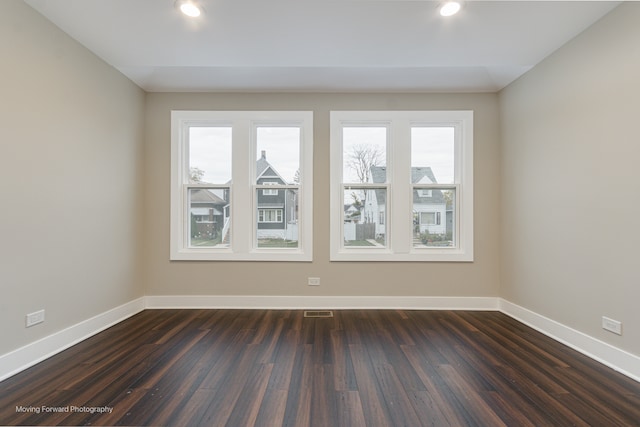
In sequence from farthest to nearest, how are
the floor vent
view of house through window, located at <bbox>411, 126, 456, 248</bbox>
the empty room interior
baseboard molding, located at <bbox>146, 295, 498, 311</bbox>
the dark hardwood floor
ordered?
1. view of house through window, located at <bbox>411, 126, 456, 248</bbox>
2. baseboard molding, located at <bbox>146, 295, 498, 311</bbox>
3. the floor vent
4. the empty room interior
5. the dark hardwood floor

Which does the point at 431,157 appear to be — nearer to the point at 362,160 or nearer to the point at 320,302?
the point at 362,160

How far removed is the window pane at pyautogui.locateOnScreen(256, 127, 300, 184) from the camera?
3717 millimetres

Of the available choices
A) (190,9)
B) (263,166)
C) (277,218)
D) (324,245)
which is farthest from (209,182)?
(190,9)

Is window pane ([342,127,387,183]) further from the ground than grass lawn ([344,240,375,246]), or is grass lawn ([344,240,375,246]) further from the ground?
window pane ([342,127,387,183])

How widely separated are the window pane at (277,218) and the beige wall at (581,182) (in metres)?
2.69

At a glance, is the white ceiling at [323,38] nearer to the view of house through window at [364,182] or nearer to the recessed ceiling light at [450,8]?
the recessed ceiling light at [450,8]

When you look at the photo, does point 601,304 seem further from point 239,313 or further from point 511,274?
point 239,313

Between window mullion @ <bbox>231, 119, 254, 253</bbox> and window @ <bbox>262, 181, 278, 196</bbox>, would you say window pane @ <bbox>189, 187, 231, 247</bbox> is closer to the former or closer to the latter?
window mullion @ <bbox>231, 119, 254, 253</bbox>

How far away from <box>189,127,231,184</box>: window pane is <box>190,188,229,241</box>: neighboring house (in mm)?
187

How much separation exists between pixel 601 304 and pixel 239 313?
352 centimetres

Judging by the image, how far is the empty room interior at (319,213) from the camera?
1975 mm

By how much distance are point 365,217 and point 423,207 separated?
2.57ft

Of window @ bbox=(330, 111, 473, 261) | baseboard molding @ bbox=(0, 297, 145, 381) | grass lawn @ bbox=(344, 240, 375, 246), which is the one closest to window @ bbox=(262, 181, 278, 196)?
window @ bbox=(330, 111, 473, 261)

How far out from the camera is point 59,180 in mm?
2418
